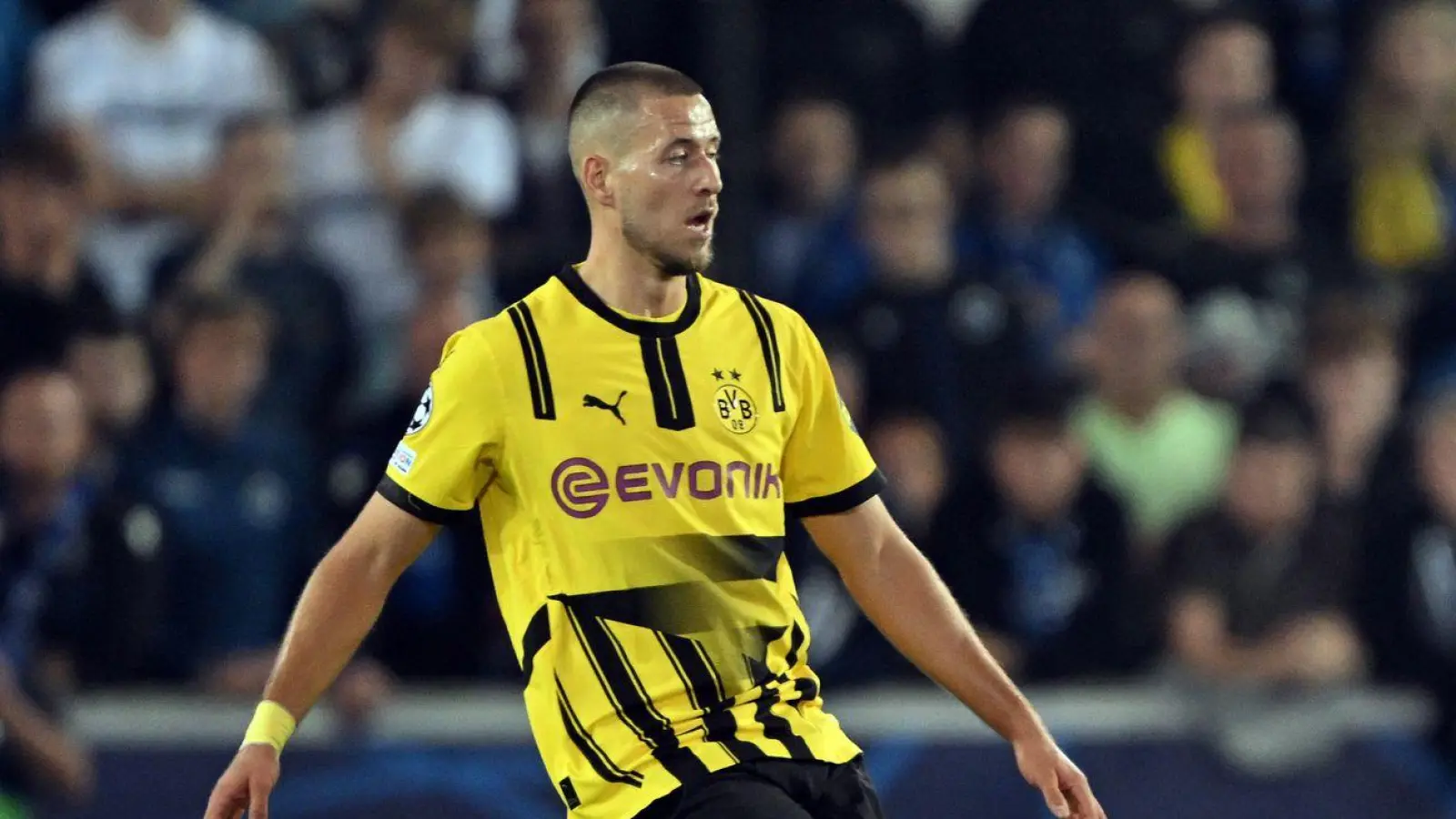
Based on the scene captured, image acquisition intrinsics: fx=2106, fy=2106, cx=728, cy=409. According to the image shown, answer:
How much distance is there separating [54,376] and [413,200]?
136 cm

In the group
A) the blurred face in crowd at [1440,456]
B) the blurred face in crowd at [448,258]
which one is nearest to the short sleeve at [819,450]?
the blurred face in crowd at [448,258]

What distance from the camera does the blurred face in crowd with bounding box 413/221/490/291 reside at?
7.22m

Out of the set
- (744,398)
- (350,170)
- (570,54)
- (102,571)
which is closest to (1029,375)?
(570,54)

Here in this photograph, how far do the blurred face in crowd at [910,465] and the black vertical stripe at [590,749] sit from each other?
140 inches

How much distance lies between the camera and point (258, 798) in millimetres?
3713

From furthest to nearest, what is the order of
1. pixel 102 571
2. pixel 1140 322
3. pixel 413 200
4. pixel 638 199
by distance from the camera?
pixel 1140 322 < pixel 413 200 < pixel 102 571 < pixel 638 199

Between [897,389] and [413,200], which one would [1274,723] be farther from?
[413,200]

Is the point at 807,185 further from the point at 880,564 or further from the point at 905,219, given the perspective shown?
the point at 880,564

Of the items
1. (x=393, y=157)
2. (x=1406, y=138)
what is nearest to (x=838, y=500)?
(x=393, y=157)

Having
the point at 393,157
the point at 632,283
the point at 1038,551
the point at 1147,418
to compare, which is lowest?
the point at 1038,551

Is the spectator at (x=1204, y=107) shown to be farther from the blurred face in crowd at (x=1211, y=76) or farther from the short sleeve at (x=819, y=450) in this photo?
the short sleeve at (x=819, y=450)

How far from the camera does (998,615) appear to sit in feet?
24.2

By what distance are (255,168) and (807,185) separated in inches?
78.4

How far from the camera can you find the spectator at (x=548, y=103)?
7609 millimetres
